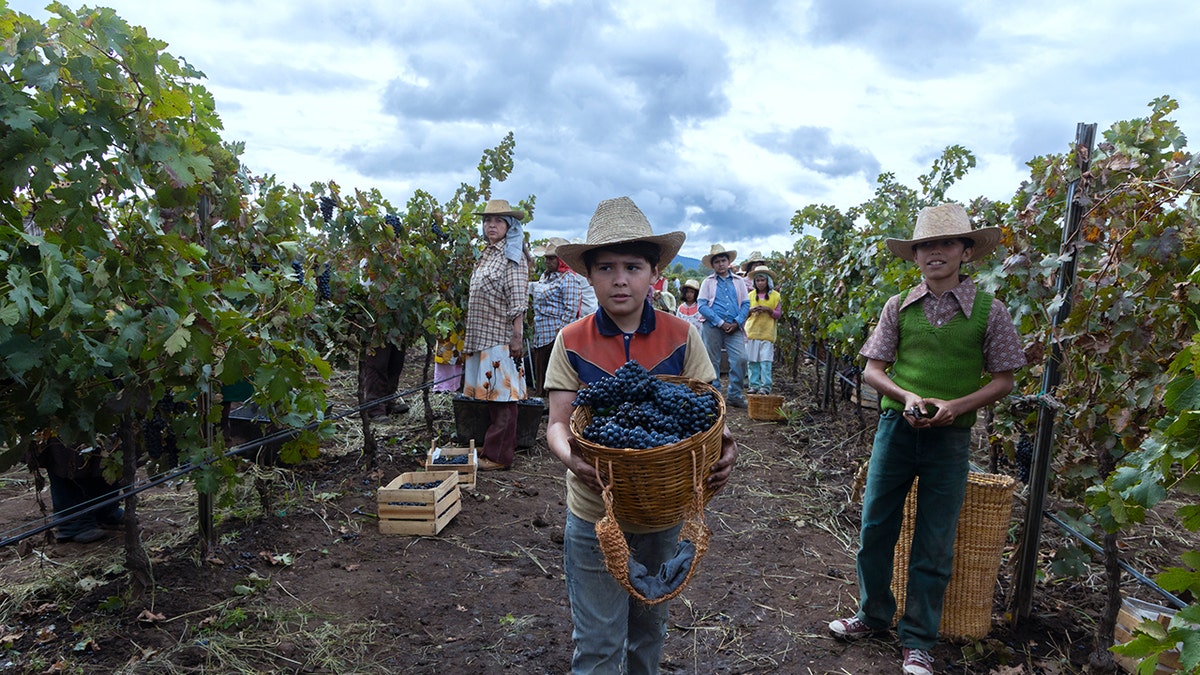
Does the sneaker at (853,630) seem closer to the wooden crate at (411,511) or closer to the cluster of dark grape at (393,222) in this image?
the wooden crate at (411,511)

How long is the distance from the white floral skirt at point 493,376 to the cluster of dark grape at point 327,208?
66.6 inches

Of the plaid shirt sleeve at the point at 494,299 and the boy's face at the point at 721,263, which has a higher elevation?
the boy's face at the point at 721,263

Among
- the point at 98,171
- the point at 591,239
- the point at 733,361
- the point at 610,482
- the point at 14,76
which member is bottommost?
the point at 733,361

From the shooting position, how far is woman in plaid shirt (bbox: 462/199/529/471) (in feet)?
19.7

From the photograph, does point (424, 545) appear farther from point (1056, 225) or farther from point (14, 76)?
point (1056, 225)

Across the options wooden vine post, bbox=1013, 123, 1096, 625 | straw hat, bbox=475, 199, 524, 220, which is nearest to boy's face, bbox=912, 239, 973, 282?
wooden vine post, bbox=1013, 123, 1096, 625

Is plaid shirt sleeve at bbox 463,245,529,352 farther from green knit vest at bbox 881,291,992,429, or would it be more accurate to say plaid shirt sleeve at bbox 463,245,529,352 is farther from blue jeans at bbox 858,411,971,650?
green knit vest at bbox 881,291,992,429

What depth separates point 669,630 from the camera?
3.66 metres

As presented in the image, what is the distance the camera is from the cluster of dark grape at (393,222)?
20.2 ft

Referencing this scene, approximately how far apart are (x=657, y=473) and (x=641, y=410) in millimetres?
179

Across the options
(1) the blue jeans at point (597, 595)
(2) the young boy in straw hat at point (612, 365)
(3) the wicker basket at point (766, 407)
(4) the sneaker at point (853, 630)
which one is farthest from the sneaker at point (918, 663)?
(3) the wicker basket at point (766, 407)

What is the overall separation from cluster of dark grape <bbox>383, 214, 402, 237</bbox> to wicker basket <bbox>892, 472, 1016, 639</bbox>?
4717 millimetres

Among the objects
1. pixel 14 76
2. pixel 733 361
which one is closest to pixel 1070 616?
pixel 14 76

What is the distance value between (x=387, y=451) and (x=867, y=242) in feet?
17.1
